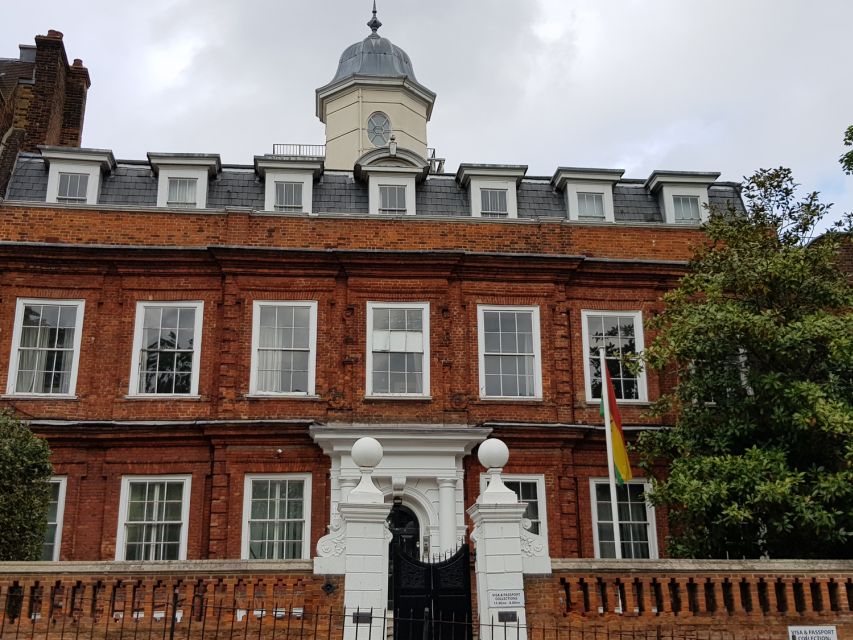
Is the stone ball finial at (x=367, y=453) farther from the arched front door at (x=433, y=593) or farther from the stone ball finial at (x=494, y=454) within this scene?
the stone ball finial at (x=494, y=454)

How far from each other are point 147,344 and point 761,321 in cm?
1240

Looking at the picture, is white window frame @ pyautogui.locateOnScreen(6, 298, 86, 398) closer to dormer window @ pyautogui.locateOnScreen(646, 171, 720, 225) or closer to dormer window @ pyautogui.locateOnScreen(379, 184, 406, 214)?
dormer window @ pyautogui.locateOnScreen(379, 184, 406, 214)

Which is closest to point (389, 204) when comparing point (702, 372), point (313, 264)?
point (313, 264)

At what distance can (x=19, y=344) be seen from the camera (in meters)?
20.0

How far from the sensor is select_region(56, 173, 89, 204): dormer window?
21766 mm

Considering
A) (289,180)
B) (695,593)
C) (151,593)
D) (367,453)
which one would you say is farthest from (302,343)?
(695,593)

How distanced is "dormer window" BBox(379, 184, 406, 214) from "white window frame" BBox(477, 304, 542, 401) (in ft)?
10.8

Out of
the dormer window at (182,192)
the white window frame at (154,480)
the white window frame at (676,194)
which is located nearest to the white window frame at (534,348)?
the white window frame at (676,194)

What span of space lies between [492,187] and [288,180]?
190 inches

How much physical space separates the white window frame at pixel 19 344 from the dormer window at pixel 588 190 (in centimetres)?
1131

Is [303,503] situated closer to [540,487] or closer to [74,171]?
[540,487]

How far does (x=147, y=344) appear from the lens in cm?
2033

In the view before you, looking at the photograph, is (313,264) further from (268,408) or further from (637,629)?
(637,629)

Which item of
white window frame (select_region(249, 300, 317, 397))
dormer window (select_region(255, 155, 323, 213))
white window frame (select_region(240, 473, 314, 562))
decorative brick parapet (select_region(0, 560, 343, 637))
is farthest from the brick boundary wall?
dormer window (select_region(255, 155, 323, 213))
